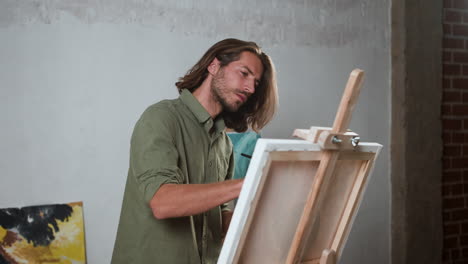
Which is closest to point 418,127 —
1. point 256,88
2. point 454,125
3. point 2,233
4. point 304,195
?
point 454,125

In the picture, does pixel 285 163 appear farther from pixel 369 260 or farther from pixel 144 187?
pixel 369 260

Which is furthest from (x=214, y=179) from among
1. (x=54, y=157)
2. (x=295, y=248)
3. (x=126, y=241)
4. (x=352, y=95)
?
(x=54, y=157)

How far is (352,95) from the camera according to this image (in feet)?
3.85

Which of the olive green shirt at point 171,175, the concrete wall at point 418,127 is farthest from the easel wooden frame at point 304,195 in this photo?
the concrete wall at point 418,127

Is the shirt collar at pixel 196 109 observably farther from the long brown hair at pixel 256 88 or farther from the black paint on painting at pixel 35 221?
the black paint on painting at pixel 35 221

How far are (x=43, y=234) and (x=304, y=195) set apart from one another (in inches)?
57.8

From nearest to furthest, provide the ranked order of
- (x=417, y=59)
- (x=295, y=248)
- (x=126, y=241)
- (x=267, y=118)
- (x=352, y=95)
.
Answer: (x=352, y=95)
(x=295, y=248)
(x=126, y=241)
(x=267, y=118)
(x=417, y=59)

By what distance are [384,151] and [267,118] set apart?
1282 mm

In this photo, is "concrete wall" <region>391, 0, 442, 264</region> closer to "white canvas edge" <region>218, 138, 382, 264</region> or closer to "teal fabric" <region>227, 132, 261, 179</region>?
"teal fabric" <region>227, 132, 261, 179</region>

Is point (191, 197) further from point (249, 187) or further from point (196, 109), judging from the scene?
point (196, 109)

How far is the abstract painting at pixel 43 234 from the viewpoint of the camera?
217 cm

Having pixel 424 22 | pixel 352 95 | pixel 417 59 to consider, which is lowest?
pixel 352 95

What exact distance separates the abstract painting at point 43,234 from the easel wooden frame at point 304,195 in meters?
1.34

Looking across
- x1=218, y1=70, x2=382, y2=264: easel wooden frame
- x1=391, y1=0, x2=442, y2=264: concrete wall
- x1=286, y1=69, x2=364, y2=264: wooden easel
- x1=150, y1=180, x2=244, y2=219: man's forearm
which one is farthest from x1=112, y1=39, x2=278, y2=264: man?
x1=391, y1=0, x2=442, y2=264: concrete wall
